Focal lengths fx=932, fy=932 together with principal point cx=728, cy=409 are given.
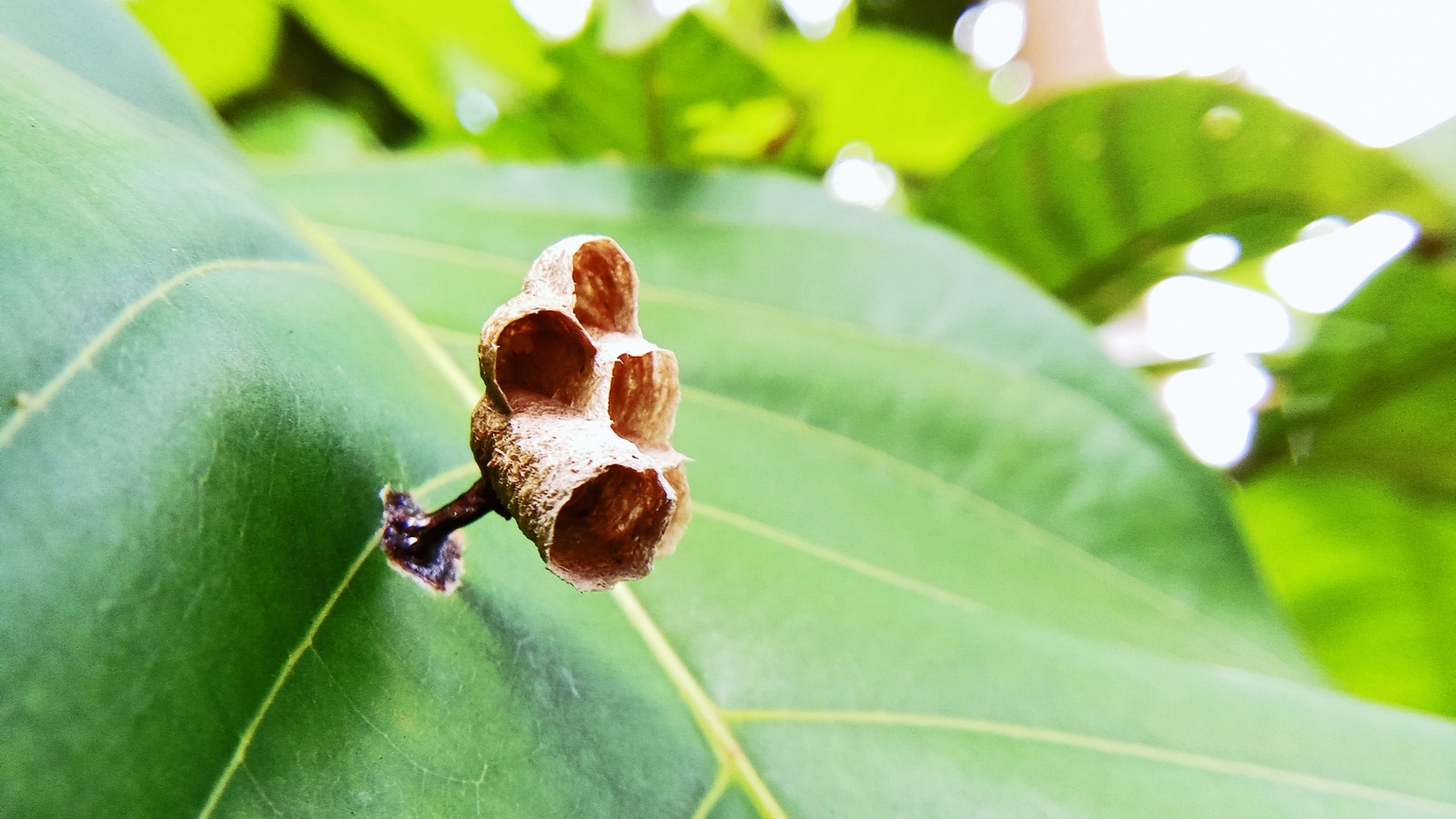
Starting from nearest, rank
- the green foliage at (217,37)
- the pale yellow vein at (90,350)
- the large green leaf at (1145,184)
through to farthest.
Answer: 1. the pale yellow vein at (90,350)
2. the large green leaf at (1145,184)
3. the green foliage at (217,37)

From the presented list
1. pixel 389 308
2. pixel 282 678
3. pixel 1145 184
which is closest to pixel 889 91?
pixel 1145 184

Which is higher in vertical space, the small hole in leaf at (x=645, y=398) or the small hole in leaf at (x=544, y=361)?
the small hole in leaf at (x=645, y=398)

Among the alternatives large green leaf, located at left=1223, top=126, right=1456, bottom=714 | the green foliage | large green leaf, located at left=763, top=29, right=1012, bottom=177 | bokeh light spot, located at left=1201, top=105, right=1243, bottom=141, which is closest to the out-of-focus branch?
large green leaf, located at left=763, top=29, right=1012, bottom=177

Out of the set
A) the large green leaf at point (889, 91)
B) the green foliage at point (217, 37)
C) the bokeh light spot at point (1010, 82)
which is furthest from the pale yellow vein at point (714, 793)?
the bokeh light spot at point (1010, 82)

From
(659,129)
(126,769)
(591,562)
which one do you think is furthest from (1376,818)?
(659,129)

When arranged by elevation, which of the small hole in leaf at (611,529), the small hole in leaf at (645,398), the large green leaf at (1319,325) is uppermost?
the large green leaf at (1319,325)

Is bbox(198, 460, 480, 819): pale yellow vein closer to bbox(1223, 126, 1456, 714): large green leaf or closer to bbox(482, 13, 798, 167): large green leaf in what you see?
bbox(482, 13, 798, 167): large green leaf

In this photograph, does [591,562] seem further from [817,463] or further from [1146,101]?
[1146,101]

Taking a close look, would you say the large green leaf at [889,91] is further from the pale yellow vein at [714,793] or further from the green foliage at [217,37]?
the pale yellow vein at [714,793]
